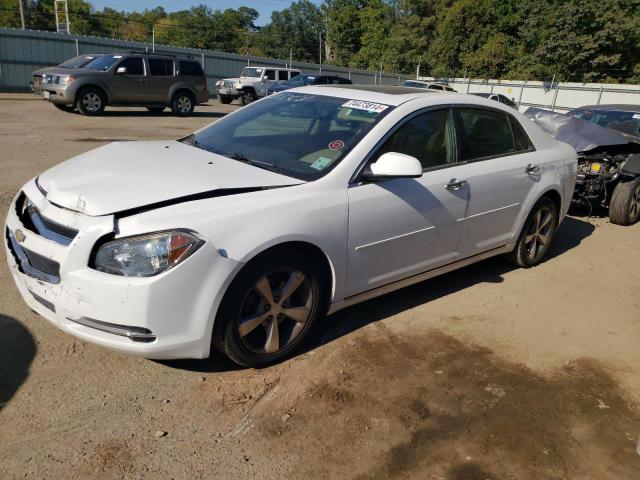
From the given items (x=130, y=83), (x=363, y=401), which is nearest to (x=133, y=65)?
(x=130, y=83)

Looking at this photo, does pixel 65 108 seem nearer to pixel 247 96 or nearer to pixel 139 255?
pixel 247 96

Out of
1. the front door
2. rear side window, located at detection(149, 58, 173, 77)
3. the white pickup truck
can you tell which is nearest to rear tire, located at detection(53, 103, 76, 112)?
rear side window, located at detection(149, 58, 173, 77)

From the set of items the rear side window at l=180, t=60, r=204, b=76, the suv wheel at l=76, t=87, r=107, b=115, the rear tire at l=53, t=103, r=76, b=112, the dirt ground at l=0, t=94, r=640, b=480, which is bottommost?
the dirt ground at l=0, t=94, r=640, b=480

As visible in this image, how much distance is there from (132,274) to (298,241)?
36.1 inches

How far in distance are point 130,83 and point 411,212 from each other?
1401cm

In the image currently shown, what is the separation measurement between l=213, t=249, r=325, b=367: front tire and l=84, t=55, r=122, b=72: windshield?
14.0 metres

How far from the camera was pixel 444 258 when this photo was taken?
4.11 m

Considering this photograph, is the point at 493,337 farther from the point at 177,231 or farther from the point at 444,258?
the point at 177,231

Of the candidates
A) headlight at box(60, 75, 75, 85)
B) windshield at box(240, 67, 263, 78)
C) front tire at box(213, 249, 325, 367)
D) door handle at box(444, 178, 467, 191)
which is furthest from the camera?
windshield at box(240, 67, 263, 78)

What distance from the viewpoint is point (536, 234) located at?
5145 millimetres

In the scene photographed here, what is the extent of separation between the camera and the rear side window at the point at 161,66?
16109mm

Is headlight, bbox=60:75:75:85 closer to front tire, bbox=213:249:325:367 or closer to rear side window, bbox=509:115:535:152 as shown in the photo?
rear side window, bbox=509:115:535:152

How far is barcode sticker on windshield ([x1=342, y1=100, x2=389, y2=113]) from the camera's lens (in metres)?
3.72

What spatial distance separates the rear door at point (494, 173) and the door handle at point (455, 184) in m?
0.09
